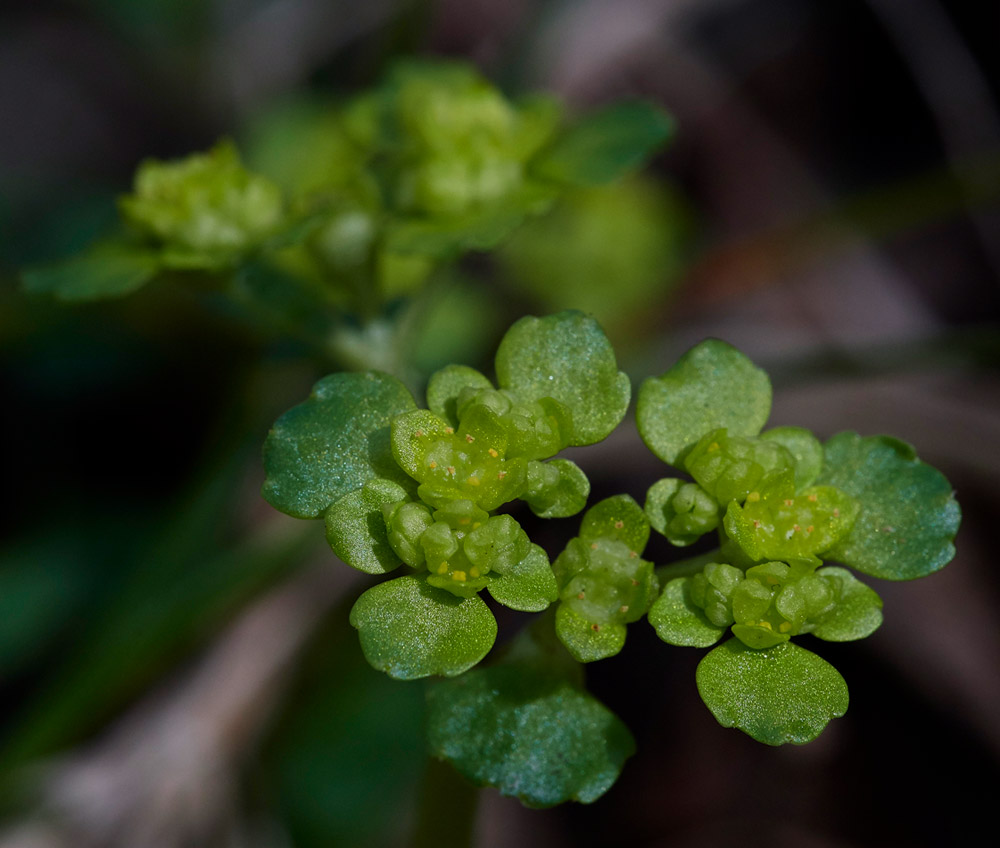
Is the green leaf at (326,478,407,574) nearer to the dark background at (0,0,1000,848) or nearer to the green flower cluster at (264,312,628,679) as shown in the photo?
the green flower cluster at (264,312,628,679)

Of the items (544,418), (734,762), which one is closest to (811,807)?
(734,762)

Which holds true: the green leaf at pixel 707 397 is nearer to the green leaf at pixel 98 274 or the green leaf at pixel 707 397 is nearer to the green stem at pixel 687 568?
the green stem at pixel 687 568

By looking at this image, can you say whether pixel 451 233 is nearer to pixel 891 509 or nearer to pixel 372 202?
pixel 372 202

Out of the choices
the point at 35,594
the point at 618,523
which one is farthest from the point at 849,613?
the point at 35,594

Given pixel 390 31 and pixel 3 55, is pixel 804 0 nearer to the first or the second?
pixel 390 31

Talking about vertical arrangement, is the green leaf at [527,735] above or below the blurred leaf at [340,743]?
above

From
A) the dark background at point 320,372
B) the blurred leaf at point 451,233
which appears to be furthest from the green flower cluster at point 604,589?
the dark background at point 320,372

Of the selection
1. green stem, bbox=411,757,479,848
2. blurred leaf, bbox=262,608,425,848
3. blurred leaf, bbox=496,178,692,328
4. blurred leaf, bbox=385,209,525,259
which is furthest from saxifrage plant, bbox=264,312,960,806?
blurred leaf, bbox=496,178,692,328
